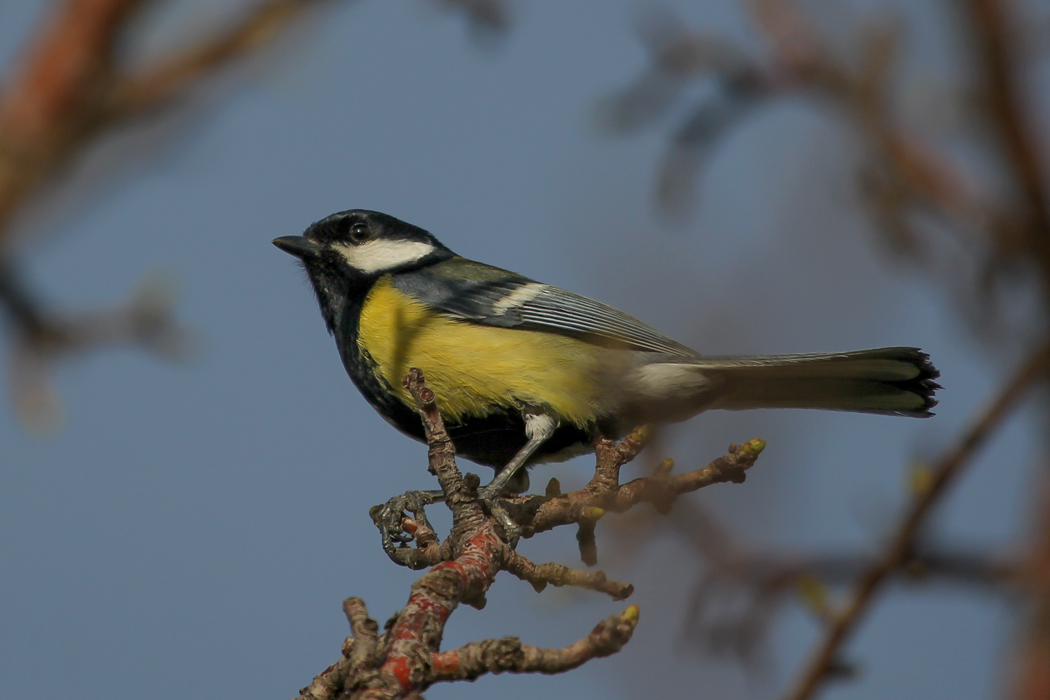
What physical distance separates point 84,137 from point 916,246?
5.90 ft

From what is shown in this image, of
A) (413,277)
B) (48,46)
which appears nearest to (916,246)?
(48,46)

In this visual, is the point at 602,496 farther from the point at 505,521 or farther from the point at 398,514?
the point at 398,514

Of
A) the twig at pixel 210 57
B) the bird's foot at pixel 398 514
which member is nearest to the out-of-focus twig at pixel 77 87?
the twig at pixel 210 57

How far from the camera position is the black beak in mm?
4668

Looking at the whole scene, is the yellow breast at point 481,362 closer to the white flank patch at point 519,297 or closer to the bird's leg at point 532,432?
the bird's leg at point 532,432

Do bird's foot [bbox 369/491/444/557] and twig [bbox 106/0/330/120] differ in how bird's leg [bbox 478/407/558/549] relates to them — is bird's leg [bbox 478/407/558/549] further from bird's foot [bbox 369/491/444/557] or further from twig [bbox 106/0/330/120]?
twig [bbox 106/0/330/120]

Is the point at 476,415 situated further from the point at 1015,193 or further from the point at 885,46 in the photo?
the point at 1015,193

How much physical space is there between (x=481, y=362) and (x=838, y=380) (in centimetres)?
140

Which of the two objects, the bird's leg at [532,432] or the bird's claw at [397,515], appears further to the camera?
the bird's leg at [532,432]

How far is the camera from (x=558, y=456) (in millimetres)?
4219

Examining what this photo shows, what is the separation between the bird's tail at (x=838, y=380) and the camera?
3.75 m

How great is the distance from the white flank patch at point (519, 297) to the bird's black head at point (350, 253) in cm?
60

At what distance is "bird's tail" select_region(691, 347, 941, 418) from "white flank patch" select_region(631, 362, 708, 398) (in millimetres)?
64

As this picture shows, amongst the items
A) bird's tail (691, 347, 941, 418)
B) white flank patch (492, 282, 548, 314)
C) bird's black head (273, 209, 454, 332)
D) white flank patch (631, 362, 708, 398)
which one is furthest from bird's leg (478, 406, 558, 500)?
bird's black head (273, 209, 454, 332)
